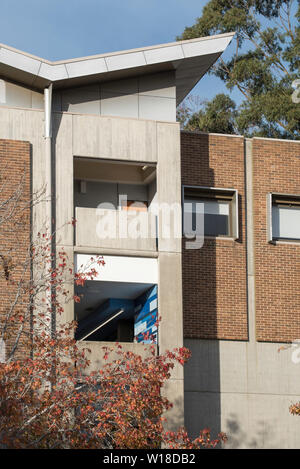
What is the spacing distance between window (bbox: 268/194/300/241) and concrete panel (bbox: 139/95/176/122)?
12.6 feet

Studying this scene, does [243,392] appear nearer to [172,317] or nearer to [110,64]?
[172,317]

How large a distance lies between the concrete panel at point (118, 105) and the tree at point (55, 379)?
11.7 feet

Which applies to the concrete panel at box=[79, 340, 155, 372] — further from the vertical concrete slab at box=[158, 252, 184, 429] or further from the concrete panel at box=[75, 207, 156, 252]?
the concrete panel at box=[75, 207, 156, 252]

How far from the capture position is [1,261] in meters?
25.6

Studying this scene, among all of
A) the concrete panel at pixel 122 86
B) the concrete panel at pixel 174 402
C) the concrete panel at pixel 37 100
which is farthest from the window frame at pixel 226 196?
the concrete panel at pixel 174 402

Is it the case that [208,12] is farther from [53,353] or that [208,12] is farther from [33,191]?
[53,353]

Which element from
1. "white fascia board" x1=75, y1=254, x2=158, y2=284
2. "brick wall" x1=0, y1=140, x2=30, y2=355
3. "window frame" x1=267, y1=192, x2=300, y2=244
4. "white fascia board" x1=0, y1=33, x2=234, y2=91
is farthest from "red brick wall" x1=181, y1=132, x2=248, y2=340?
"brick wall" x1=0, y1=140, x2=30, y2=355

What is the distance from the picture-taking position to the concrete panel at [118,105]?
2866 centimetres

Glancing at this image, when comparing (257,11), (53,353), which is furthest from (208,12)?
(53,353)

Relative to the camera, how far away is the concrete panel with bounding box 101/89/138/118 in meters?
28.7

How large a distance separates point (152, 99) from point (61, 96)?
2.58 m

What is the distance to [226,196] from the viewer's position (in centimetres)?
2977

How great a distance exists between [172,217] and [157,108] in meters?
3.30
